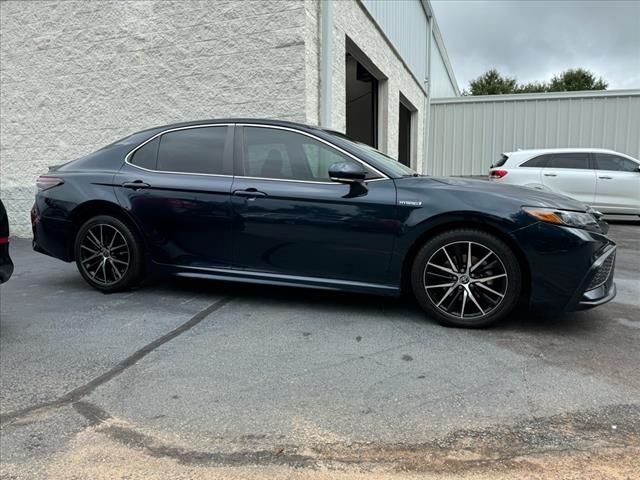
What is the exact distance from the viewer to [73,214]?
15.1 feet

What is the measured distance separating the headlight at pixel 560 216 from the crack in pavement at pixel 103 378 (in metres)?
2.64

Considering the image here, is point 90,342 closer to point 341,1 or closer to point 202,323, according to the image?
point 202,323

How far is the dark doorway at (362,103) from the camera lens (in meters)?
11.9

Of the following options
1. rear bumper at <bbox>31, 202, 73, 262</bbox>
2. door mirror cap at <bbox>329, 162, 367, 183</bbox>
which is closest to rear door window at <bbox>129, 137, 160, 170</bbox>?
rear bumper at <bbox>31, 202, 73, 262</bbox>

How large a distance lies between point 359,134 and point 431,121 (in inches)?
124

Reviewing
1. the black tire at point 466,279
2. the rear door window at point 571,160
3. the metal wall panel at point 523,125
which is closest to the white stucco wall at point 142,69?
the black tire at point 466,279

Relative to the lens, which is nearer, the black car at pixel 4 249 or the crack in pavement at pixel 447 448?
the crack in pavement at pixel 447 448

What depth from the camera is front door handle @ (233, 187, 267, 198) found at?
13.1 ft

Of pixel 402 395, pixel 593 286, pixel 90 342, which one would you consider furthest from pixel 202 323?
pixel 593 286

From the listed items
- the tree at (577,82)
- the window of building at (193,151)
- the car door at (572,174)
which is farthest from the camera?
the tree at (577,82)

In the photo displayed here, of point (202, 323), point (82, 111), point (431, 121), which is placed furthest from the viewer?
point (431, 121)

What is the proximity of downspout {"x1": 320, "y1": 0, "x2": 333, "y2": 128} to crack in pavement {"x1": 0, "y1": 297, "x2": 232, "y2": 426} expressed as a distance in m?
4.19

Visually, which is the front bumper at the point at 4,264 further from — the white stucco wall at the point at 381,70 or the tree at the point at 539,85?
the tree at the point at 539,85

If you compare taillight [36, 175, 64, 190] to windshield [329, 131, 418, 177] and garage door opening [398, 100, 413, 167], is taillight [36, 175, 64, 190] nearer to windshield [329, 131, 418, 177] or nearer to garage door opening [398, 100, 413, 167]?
windshield [329, 131, 418, 177]
